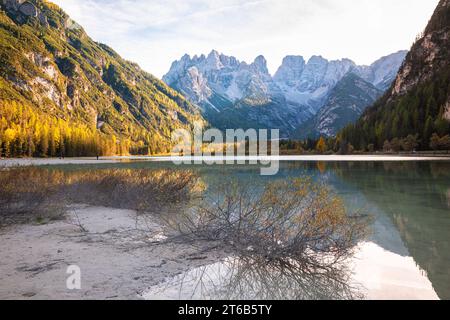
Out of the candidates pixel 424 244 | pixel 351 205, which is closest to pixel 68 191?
pixel 351 205

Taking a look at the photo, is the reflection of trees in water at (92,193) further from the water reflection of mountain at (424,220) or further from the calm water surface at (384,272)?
the water reflection of mountain at (424,220)


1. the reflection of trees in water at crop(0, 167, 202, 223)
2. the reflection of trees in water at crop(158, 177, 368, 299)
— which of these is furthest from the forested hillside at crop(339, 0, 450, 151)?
the reflection of trees in water at crop(158, 177, 368, 299)

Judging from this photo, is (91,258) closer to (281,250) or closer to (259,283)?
(259,283)

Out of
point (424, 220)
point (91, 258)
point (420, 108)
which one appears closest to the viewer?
point (91, 258)

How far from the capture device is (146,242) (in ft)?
41.3

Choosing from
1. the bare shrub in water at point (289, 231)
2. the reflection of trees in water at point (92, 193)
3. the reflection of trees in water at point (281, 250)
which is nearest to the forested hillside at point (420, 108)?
the reflection of trees in water at point (92, 193)

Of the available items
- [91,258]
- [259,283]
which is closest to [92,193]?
[91,258]

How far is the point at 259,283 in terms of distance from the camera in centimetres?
887

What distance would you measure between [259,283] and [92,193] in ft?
61.5

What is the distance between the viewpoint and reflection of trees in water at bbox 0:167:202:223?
18641 millimetres

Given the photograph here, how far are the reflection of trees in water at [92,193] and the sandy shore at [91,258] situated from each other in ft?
11.3

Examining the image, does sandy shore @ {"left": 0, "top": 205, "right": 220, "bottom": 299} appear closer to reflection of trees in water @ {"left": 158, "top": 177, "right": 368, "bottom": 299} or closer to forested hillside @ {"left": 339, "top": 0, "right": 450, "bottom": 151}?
reflection of trees in water @ {"left": 158, "top": 177, "right": 368, "bottom": 299}

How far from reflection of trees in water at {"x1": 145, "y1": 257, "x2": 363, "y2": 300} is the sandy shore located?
0.64 m
